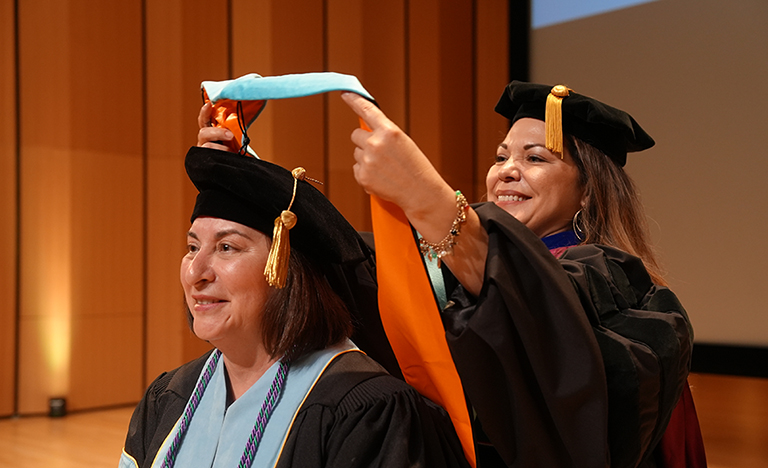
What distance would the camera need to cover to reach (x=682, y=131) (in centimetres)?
603

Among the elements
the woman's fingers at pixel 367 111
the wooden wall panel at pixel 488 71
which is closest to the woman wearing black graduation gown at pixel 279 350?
the woman's fingers at pixel 367 111

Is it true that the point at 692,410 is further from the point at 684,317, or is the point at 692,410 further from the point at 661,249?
the point at 661,249

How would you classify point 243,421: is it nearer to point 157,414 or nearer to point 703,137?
point 157,414

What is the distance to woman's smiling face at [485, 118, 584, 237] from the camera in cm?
178

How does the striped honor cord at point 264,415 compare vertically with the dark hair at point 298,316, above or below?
below

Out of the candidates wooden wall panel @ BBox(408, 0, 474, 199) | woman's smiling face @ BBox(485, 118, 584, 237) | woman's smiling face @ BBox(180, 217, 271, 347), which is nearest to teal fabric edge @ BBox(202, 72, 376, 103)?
woman's smiling face @ BBox(180, 217, 271, 347)

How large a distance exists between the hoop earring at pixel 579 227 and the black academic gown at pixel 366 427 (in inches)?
25.0

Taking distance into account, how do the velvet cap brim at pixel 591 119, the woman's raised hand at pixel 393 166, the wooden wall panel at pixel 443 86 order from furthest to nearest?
1. the wooden wall panel at pixel 443 86
2. the velvet cap brim at pixel 591 119
3. the woman's raised hand at pixel 393 166

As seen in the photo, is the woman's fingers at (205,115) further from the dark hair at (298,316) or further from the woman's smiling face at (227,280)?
the dark hair at (298,316)

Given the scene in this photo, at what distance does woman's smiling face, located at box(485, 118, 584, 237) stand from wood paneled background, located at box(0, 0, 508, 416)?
417 centimetres

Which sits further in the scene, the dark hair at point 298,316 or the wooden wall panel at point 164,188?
the wooden wall panel at point 164,188

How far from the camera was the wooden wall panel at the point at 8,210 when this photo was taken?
194 inches

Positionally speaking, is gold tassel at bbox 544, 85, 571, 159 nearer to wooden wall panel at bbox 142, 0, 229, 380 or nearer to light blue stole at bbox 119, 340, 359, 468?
light blue stole at bbox 119, 340, 359, 468

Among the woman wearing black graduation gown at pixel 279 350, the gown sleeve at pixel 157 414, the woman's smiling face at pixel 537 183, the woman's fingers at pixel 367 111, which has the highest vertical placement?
the woman's fingers at pixel 367 111
